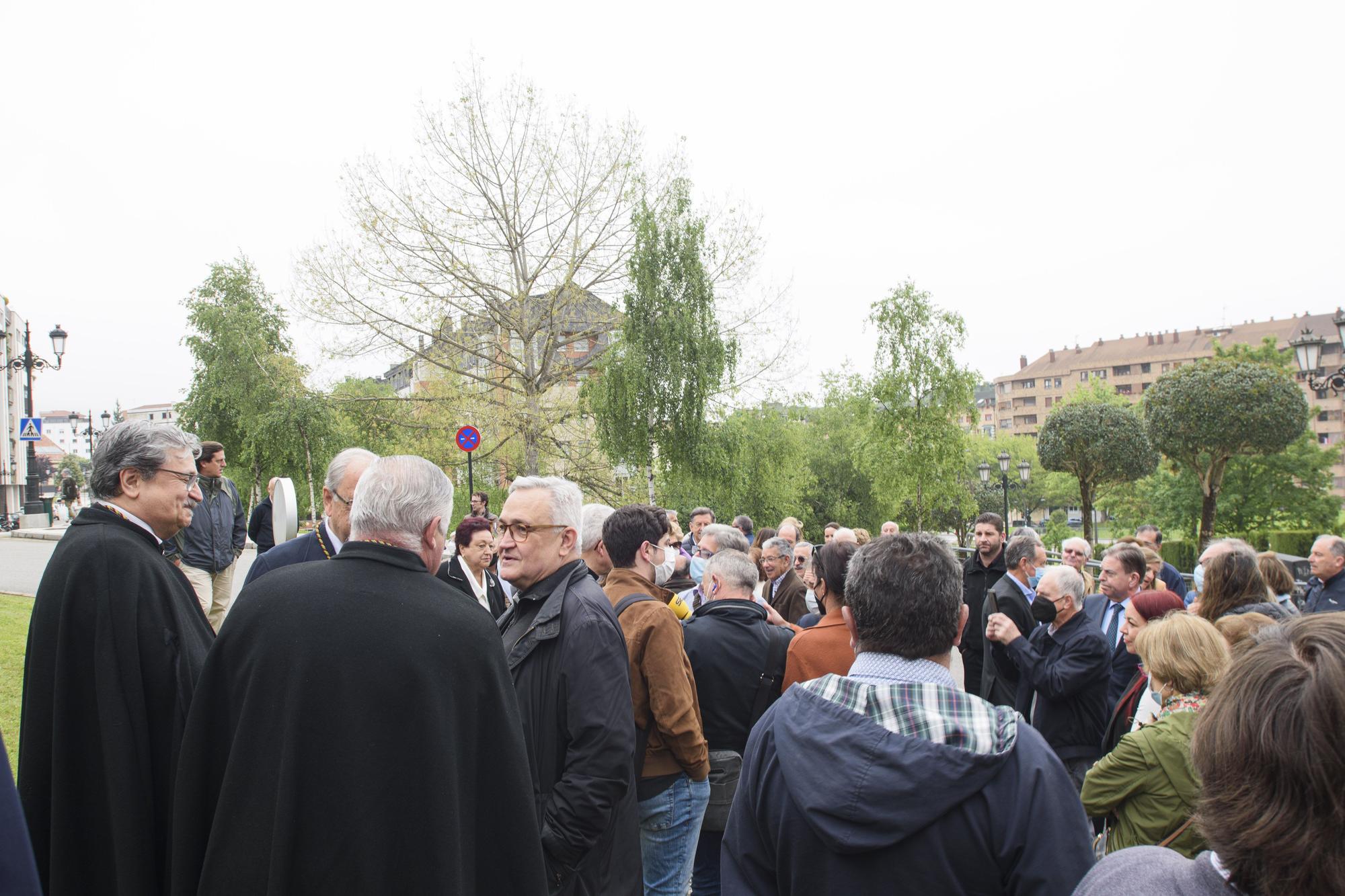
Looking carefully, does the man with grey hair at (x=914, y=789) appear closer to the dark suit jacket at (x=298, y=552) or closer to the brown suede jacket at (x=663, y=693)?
the brown suede jacket at (x=663, y=693)

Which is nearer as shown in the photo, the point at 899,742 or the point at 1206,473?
the point at 899,742

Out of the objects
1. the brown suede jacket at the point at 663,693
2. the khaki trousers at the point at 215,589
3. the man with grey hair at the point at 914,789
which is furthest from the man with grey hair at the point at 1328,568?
the khaki trousers at the point at 215,589

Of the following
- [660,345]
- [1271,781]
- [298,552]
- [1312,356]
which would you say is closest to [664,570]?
[298,552]

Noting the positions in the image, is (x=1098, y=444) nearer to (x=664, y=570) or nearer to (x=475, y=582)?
(x=664, y=570)

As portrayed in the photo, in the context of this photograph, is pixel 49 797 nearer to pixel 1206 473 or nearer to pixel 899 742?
pixel 899 742

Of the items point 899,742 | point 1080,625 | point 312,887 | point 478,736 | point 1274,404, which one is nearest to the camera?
point 899,742

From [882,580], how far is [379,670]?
4.21ft

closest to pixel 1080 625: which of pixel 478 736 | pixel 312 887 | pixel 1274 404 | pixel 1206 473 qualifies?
pixel 478 736

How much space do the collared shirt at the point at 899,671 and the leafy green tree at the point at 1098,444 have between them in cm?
3908

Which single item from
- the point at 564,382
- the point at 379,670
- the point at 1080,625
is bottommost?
the point at 1080,625

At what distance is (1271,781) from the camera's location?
Answer: 1.21m

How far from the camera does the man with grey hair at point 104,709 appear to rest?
261 cm

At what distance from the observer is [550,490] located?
364 cm

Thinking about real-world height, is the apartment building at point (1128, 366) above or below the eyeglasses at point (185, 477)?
above
